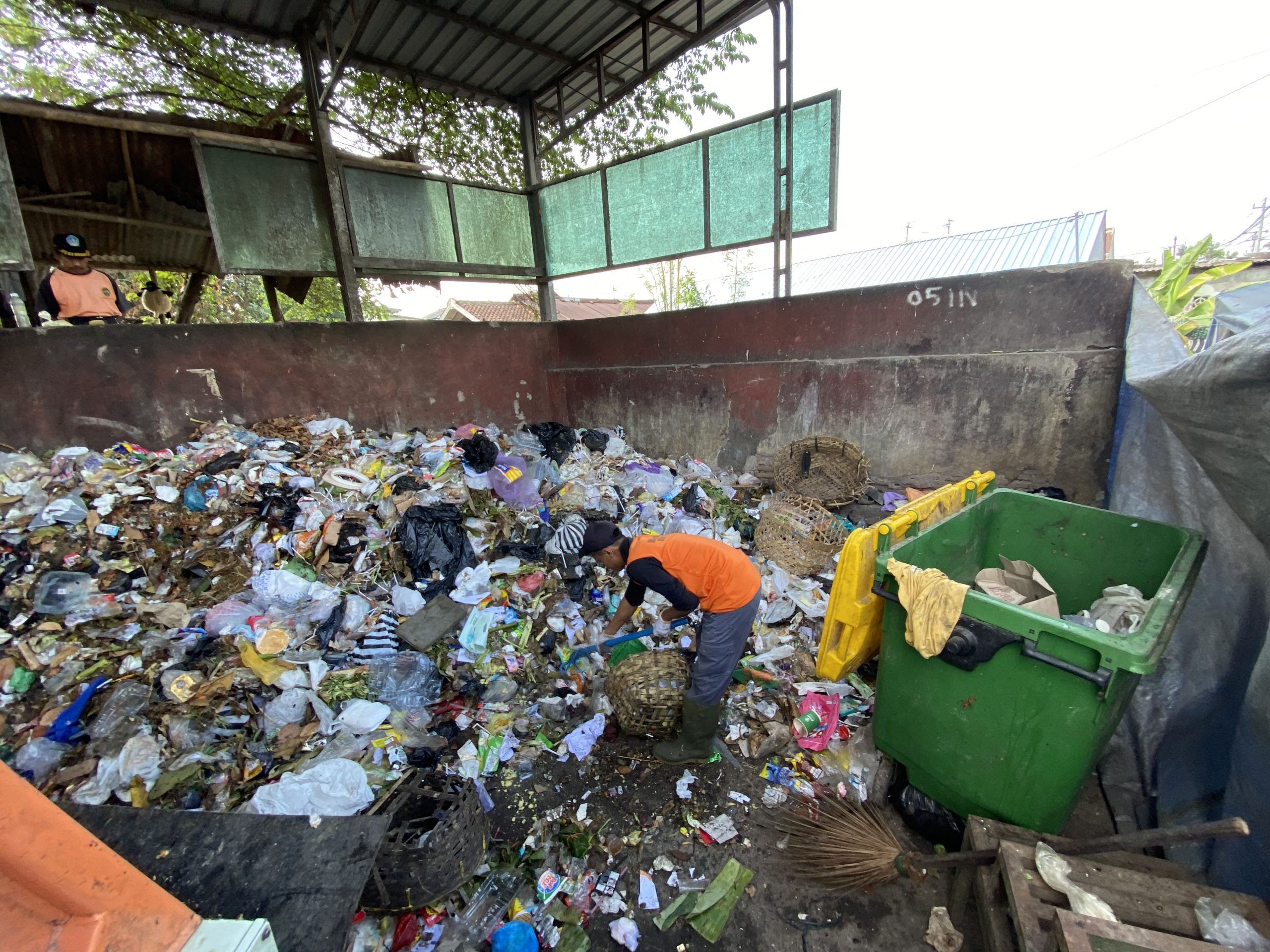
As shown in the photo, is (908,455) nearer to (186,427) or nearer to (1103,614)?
(1103,614)

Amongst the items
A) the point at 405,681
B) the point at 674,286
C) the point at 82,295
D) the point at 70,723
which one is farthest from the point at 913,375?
the point at 674,286

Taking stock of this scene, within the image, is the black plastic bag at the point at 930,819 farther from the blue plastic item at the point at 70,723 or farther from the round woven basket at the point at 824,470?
the blue plastic item at the point at 70,723

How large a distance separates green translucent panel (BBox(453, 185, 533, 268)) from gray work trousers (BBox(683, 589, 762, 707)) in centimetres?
615

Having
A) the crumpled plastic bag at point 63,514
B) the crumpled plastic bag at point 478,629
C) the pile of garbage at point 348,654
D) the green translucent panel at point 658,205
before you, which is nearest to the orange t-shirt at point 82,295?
the pile of garbage at point 348,654

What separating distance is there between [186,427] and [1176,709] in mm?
6780

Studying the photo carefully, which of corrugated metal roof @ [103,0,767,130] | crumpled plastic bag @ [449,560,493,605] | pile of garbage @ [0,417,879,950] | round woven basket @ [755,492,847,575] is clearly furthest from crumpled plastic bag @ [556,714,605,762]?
corrugated metal roof @ [103,0,767,130]

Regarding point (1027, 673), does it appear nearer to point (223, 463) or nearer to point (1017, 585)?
point (1017, 585)

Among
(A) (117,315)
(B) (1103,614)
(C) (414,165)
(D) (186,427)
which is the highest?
(C) (414,165)

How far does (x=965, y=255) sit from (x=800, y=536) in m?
16.9

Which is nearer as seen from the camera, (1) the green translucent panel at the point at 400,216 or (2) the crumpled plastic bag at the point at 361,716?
(2) the crumpled plastic bag at the point at 361,716

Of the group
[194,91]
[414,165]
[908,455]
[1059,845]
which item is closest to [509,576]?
[1059,845]

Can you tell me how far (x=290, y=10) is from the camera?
4922mm

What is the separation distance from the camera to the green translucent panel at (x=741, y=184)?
17.3 feet

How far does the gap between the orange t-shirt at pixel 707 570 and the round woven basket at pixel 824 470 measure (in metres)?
2.21
